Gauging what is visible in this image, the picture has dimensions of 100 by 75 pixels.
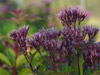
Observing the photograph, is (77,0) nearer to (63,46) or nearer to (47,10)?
(47,10)

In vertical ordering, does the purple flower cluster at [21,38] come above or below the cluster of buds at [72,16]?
below

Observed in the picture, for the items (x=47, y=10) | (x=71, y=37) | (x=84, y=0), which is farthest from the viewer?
(x=84, y=0)

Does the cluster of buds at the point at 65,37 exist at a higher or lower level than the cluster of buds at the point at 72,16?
lower

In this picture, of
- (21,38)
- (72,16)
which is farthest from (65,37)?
(21,38)

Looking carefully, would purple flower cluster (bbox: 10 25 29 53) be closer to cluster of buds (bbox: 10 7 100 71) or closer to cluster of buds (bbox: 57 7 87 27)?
cluster of buds (bbox: 10 7 100 71)

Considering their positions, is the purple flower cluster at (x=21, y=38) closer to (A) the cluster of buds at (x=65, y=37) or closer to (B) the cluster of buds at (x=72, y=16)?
(A) the cluster of buds at (x=65, y=37)

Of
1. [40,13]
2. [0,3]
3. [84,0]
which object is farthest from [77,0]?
[0,3]

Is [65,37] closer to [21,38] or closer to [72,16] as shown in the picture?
[72,16]

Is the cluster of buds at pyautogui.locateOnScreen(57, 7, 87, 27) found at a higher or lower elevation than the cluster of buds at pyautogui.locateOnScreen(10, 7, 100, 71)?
higher

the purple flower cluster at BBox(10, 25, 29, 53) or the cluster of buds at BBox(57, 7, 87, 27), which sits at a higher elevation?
the cluster of buds at BBox(57, 7, 87, 27)

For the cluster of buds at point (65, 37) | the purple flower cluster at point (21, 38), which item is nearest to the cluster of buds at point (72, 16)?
the cluster of buds at point (65, 37)

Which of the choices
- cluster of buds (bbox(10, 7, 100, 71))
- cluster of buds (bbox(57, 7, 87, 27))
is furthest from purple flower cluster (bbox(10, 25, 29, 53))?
cluster of buds (bbox(57, 7, 87, 27))
